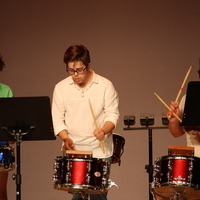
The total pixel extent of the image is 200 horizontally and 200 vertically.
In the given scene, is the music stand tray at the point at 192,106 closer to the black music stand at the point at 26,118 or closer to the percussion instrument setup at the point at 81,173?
the percussion instrument setup at the point at 81,173

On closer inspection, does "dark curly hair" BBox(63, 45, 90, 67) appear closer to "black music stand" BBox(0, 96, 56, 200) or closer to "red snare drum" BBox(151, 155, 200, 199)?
"black music stand" BBox(0, 96, 56, 200)

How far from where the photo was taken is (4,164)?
4125 mm

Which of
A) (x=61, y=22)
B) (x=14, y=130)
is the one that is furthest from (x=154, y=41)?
(x=14, y=130)

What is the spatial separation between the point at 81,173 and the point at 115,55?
7.85ft

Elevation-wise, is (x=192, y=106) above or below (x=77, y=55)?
below

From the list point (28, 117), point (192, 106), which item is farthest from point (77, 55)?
point (192, 106)

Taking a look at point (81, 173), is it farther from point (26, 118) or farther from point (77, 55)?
point (77, 55)

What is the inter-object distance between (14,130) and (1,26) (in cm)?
254

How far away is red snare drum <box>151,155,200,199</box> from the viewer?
3.95 m

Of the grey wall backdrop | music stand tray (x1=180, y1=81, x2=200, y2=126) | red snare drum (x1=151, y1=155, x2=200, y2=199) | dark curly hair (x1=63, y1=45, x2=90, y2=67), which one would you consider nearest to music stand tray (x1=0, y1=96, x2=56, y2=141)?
dark curly hair (x1=63, y1=45, x2=90, y2=67)

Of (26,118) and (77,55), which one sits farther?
(77,55)

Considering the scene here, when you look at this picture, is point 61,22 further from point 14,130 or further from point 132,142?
point 14,130

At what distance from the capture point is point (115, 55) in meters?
6.20

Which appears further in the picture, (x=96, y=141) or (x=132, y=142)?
(x=132, y=142)
